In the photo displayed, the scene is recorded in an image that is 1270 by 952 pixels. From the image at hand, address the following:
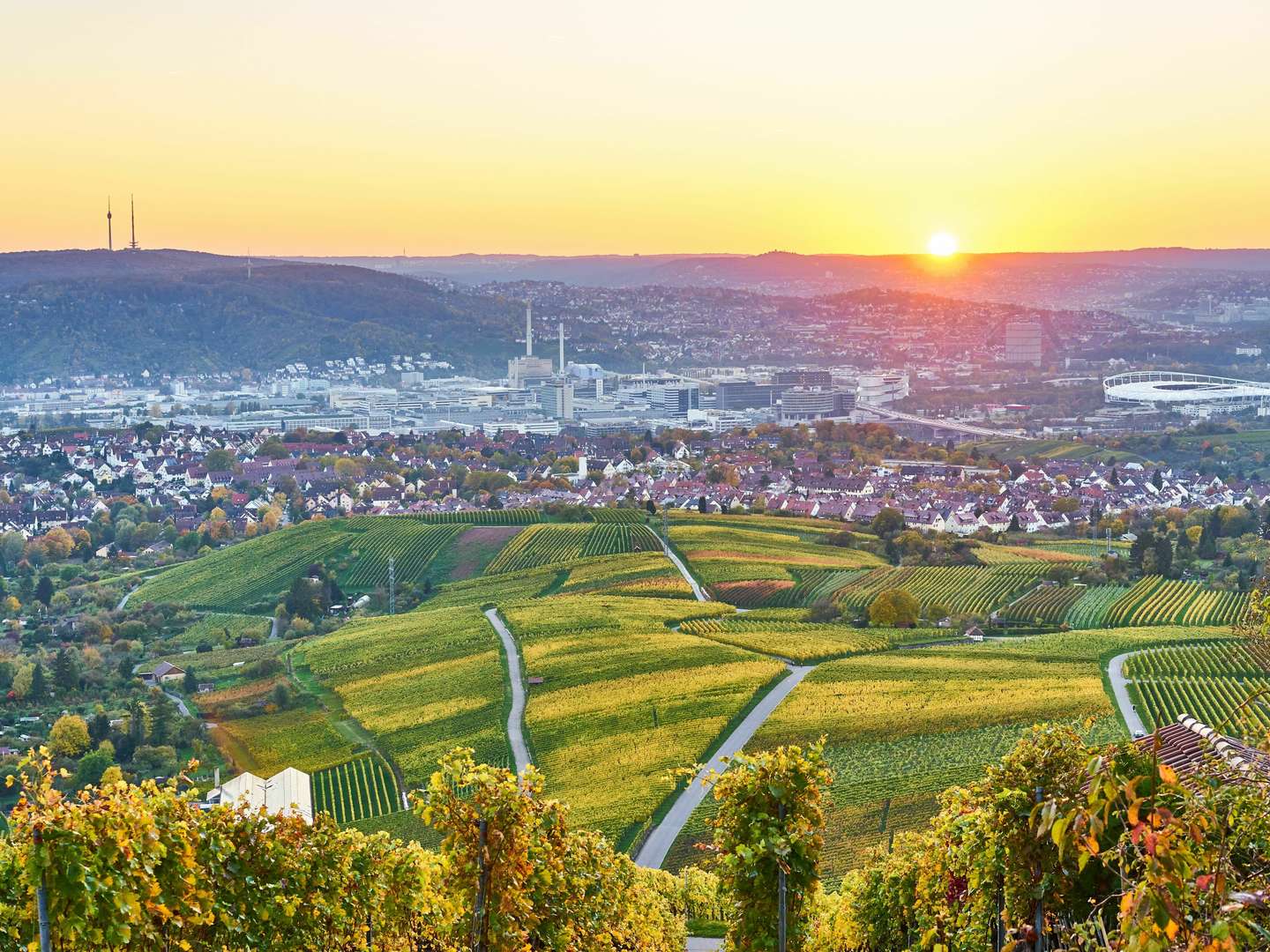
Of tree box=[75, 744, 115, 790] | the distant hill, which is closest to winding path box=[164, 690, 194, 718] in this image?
tree box=[75, 744, 115, 790]

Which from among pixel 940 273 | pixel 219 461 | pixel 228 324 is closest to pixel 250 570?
pixel 219 461

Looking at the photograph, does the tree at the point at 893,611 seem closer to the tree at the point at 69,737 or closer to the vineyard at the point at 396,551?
the vineyard at the point at 396,551

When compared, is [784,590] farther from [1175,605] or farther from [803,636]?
[1175,605]

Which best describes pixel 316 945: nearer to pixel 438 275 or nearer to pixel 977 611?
pixel 977 611

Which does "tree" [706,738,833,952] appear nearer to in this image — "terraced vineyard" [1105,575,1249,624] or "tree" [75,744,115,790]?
"tree" [75,744,115,790]

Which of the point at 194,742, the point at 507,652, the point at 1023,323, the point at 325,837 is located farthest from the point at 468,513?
the point at 1023,323
